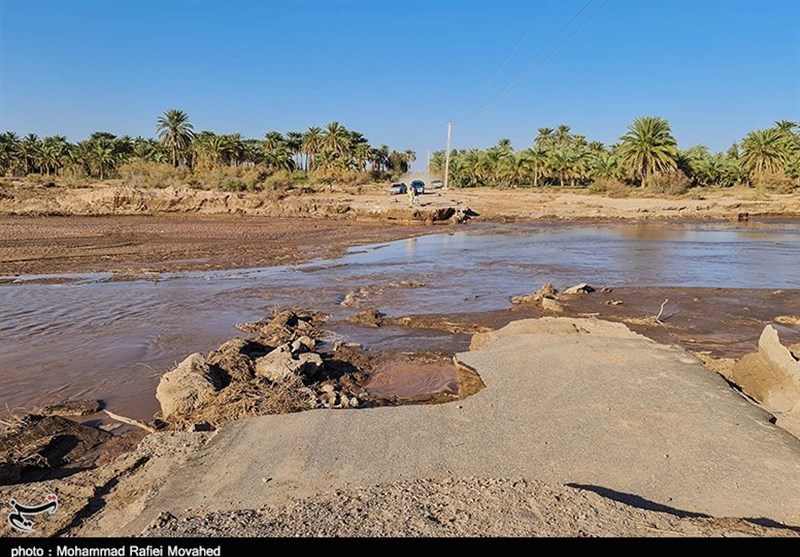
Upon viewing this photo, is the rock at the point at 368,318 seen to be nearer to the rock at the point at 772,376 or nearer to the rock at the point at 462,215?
the rock at the point at 772,376

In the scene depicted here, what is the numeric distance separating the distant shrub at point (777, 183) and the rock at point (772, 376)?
56.8 m

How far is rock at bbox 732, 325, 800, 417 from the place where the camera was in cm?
538

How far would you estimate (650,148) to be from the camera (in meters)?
58.2

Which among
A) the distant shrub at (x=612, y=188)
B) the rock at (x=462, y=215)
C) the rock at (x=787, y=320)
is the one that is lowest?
the rock at (x=787, y=320)

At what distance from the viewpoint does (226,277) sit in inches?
624

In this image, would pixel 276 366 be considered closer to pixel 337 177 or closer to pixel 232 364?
pixel 232 364

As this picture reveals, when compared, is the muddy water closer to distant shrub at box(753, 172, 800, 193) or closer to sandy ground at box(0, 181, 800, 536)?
sandy ground at box(0, 181, 800, 536)

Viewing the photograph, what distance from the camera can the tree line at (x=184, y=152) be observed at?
67.6m

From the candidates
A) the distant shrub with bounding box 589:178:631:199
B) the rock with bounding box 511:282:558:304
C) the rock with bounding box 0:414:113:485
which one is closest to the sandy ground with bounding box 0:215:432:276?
the rock with bounding box 511:282:558:304

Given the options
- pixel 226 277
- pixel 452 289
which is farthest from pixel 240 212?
pixel 452 289

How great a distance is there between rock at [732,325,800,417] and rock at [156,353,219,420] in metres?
5.52

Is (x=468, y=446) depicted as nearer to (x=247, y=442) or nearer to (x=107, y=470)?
(x=247, y=442)

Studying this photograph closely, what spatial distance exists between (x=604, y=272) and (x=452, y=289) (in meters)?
5.71

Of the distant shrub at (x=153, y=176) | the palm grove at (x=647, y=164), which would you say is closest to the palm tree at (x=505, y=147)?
the palm grove at (x=647, y=164)
